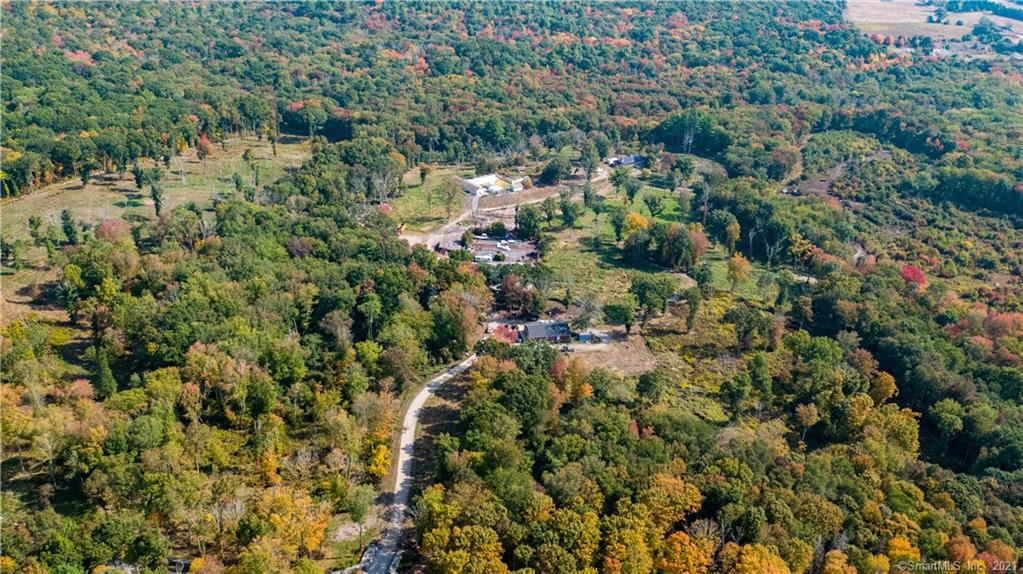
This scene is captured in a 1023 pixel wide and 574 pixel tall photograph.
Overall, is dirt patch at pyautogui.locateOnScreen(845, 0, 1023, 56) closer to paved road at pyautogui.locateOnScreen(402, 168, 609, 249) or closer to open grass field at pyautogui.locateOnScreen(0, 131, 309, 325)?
paved road at pyautogui.locateOnScreen(402, 168, 609, 249)

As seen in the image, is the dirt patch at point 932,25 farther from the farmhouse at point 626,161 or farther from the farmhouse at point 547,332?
the farmhouse at point 547,332

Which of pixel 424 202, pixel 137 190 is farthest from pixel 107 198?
pixel 424 202

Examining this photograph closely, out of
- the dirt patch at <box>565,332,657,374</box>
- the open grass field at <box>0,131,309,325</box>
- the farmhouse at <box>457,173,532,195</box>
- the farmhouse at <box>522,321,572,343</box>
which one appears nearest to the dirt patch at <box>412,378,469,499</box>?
the farmhouse at <box>522,321,572,343</box>

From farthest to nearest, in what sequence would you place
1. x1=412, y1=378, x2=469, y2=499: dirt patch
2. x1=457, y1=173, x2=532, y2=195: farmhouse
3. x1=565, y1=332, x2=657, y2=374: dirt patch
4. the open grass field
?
x1=457, y1=173, x2=532, y2=195: farmhouse, the open grass field, x1=565, y1=332, x2=657, y2=374: dirt patch, x1=412, y1=378, x2=469, y2=499: dirt patch

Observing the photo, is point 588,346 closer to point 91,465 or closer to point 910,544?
point 910,544

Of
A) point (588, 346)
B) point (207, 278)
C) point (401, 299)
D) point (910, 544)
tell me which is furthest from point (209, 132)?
point (910, 544)
